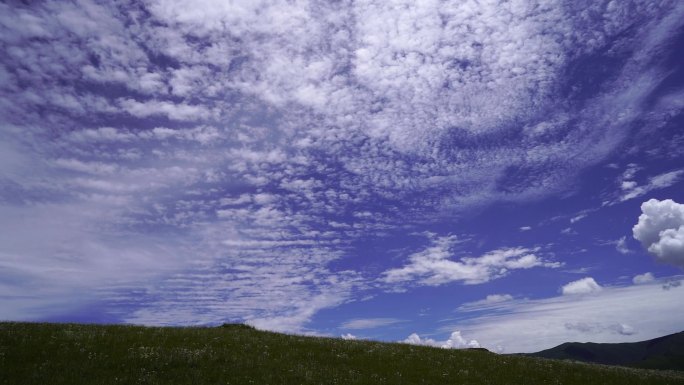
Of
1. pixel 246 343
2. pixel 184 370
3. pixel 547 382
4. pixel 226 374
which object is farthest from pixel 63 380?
pixel 547 382

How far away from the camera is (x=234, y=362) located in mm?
20438

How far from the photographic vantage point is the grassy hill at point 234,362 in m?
17.3

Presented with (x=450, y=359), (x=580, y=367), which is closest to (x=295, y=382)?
(x=450, y=359)

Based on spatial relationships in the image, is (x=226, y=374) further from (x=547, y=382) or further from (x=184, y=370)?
(x=547, y=382)

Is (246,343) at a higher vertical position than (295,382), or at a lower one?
higher

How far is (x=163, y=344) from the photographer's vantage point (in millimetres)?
22469

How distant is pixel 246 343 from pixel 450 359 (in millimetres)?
11760

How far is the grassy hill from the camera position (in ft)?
56.6

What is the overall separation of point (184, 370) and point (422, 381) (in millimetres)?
10348

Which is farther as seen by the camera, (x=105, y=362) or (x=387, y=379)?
(x=387, y=379)

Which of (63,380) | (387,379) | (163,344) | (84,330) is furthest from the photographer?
(84,330)

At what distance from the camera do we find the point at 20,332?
21438 mm

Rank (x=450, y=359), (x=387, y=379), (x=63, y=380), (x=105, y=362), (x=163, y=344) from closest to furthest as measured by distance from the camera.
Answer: (x=63, y=380) < (x=105, y=362) < (x=387, y=379) < (x=163, y=344) < (x=450, y=359)

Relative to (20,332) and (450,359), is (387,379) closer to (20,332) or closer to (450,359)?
(450,359)
